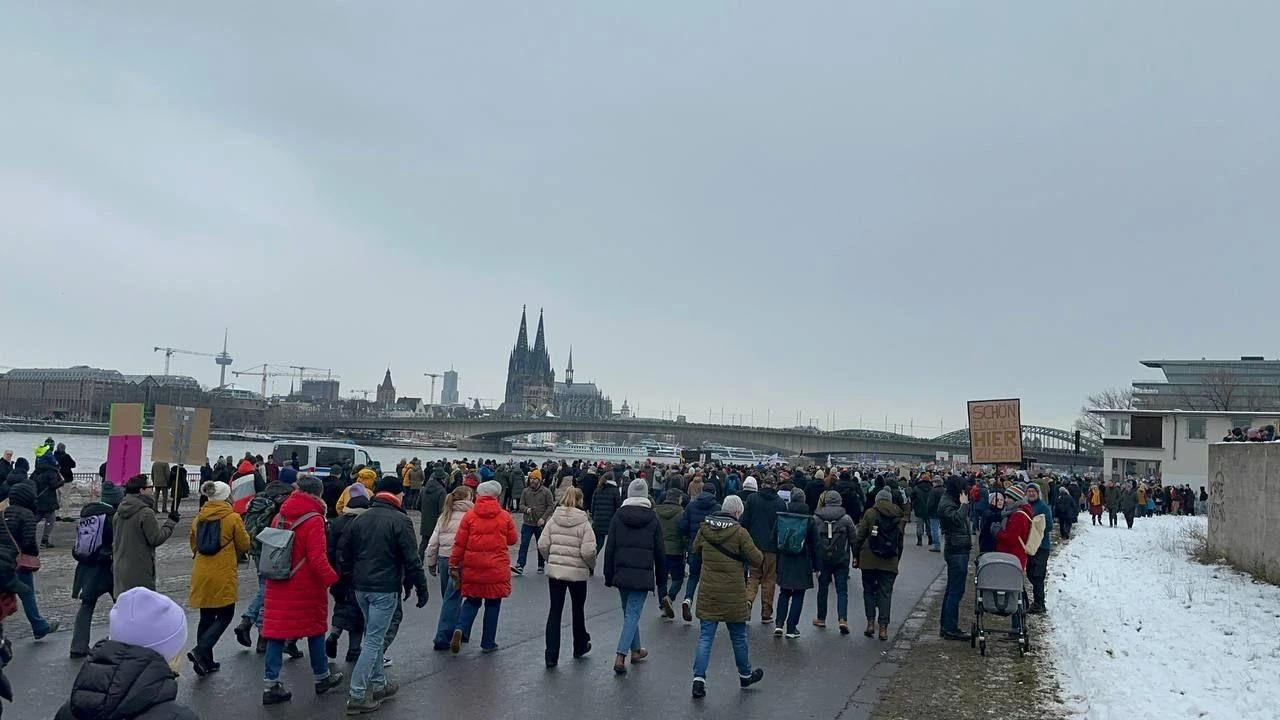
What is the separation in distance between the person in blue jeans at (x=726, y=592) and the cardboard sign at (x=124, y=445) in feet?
52.0

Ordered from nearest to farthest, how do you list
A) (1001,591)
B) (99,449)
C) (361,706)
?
(361,706), (1001,591), (99,449)

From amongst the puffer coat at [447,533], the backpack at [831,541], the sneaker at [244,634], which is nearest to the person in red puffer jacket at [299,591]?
the sneaker at [244,634]

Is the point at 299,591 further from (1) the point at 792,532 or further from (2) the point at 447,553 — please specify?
Answer: (1) the point at 792,532

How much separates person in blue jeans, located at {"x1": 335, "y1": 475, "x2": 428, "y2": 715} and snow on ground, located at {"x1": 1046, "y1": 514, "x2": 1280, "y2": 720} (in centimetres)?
582

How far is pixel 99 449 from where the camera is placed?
79375 millimetres

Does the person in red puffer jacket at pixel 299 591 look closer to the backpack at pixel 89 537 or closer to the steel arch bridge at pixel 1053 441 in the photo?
the backpack at pixel 89 537

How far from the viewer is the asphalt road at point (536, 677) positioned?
7.56 meters

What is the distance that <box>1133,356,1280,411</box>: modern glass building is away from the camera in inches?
3142

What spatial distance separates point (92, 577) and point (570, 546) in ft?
15.0

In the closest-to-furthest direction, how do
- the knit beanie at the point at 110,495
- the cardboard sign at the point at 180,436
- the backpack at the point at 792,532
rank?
the knit beanie at the point at 110,495, the backpack at the point at 792,532, the cardboard sign at the point at 180,436

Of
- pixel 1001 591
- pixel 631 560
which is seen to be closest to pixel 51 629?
pixel 631 560

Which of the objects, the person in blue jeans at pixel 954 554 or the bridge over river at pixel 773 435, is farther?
the bridge over river at pixel 773 435

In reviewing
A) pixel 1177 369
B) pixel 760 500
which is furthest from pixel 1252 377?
pixel 760 500

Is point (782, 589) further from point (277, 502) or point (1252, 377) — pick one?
point (1252, 377)
